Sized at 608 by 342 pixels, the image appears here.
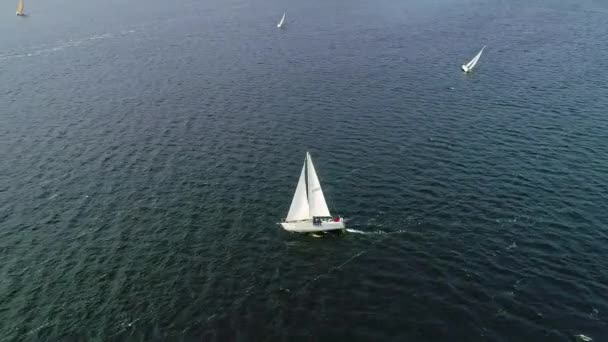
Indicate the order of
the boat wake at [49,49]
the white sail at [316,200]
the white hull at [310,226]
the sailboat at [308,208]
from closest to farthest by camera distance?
the white hull at [310,226] → the sailboat at [308,208] → the white sail at [316,200] → the boat wake at [49,49]


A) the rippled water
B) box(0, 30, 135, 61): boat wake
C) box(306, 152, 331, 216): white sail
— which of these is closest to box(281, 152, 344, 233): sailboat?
box(306, 152, 331, 216): white sail

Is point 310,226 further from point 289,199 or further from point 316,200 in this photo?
point 289,199

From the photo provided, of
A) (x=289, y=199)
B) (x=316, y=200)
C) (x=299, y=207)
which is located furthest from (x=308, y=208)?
(x=289, y=199)

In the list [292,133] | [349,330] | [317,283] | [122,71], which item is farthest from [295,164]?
[122,71]

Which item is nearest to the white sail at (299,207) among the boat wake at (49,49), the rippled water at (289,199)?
the rippled water at (289,199)

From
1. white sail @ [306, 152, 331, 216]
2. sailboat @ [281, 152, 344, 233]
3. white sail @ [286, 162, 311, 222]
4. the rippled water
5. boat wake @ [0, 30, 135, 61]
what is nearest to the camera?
the rippled water

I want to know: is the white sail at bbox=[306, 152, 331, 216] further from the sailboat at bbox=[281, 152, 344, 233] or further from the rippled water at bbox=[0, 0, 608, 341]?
the rippled water at bbox=[0, 0, 608, 341]

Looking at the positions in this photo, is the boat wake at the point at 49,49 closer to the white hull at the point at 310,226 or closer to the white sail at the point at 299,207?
the white sail at the point at 299,207
